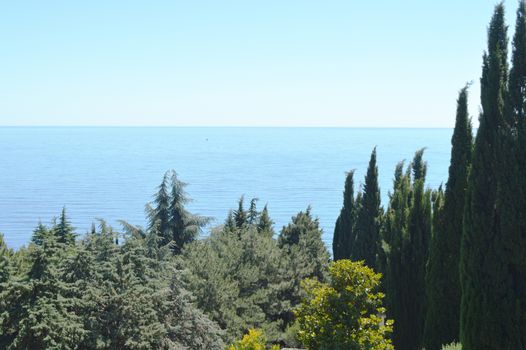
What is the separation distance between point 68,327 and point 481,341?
9905mm

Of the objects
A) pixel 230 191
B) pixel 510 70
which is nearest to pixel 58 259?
pixel 510 70

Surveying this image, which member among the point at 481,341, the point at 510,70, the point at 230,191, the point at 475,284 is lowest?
the point at 230,191

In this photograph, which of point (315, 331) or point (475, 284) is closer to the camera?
point (475, 284)

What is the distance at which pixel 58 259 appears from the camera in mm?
14984

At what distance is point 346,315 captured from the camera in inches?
478

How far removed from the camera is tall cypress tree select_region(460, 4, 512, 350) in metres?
11.3

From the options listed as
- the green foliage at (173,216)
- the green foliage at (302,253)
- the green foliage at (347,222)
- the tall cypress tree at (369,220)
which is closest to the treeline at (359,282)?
the green foliage at (302,253)

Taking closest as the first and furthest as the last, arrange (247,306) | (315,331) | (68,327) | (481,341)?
(481,341) → (315,331) → (68,327) → (247,306)

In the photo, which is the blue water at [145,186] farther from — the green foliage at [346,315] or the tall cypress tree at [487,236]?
the tall cypress tree at [487,236]

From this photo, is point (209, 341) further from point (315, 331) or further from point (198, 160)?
point (198, 160)

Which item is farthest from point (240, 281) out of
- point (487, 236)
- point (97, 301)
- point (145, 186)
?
point (145, 186)

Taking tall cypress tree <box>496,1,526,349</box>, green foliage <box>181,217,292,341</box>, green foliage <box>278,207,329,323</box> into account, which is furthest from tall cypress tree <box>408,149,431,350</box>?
green foliage <box>278,207,329,323</box>

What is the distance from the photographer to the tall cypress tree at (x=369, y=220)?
27.6 m

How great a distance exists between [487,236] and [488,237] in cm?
3
